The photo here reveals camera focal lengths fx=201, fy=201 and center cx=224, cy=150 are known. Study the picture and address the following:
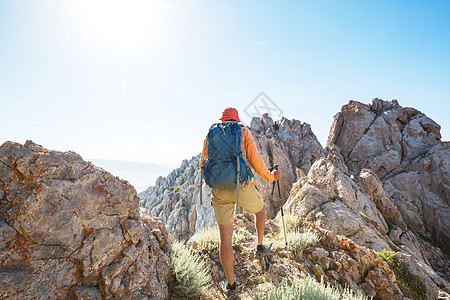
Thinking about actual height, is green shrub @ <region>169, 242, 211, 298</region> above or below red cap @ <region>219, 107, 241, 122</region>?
below

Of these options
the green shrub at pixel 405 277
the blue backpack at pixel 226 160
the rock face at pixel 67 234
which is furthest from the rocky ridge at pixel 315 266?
the blue backpack at pixel 226 160

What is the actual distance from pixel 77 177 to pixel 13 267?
1322 mm

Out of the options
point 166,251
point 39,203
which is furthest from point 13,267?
point 166,251

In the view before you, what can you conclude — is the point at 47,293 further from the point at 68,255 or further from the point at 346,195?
the point at 346,195

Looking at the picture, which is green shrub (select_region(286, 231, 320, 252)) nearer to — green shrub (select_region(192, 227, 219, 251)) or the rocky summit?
the rocky summit

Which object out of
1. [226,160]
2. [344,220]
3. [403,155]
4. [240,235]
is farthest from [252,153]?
[403,155]

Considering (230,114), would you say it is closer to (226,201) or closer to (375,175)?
(226,201)

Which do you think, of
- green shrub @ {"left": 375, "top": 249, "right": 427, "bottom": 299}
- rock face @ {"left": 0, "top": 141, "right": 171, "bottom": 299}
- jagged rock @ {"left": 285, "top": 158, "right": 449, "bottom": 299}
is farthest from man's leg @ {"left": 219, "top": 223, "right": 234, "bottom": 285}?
green shrub @ {"left": 375, "top": 249, "right": 427, "bottom": 299}

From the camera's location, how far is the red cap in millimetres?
4160

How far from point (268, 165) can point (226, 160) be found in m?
32.6

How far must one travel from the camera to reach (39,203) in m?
2.87

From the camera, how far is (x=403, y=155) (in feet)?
133

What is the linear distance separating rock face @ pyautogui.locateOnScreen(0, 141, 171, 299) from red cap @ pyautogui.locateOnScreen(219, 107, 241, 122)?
2440 mm

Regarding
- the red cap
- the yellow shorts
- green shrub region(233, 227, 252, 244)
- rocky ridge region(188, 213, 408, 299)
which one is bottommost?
rocky ridge region(188, 213, 408, 299)
